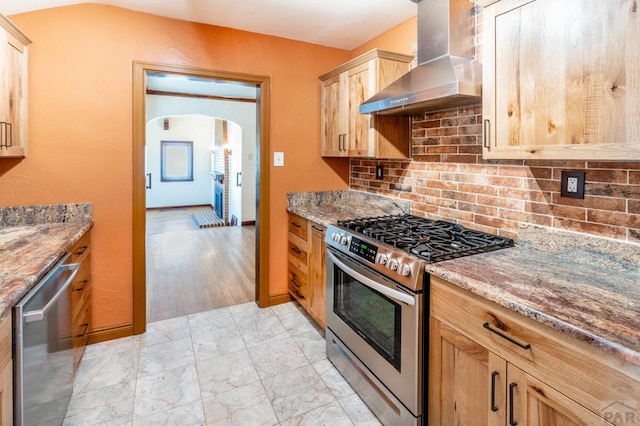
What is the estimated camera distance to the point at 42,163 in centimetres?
237

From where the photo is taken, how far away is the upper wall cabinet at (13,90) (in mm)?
1936

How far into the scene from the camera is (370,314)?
1.93 m

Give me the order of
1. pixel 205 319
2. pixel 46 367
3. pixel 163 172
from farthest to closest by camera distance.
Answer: pixel 163 172
pixel 205 319
pixel 46 367

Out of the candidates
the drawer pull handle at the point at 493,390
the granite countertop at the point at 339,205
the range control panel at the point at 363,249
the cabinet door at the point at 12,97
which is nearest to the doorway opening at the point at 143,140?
the granite countertop at the point at 339,205

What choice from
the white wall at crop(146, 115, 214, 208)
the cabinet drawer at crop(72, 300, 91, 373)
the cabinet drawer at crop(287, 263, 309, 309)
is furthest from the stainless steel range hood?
the white wall at crop(146, 115, 214, 208)

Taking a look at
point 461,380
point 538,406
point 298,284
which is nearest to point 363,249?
point 461,380

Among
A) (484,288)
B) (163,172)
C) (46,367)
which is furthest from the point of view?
(163,172)

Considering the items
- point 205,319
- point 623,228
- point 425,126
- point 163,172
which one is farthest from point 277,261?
point 163,172

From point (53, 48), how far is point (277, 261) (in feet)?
7.50

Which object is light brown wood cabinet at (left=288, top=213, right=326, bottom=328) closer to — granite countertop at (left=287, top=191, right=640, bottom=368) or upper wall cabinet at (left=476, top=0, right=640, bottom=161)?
granite countertop at (left=287, top=191, right=640, bottom=368)

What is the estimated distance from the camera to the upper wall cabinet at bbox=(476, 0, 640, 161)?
3.86 feet

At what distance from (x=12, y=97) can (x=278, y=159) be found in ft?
5.96

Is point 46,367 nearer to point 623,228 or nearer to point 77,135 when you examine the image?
point 77,135

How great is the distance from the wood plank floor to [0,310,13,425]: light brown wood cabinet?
1.85 metres
